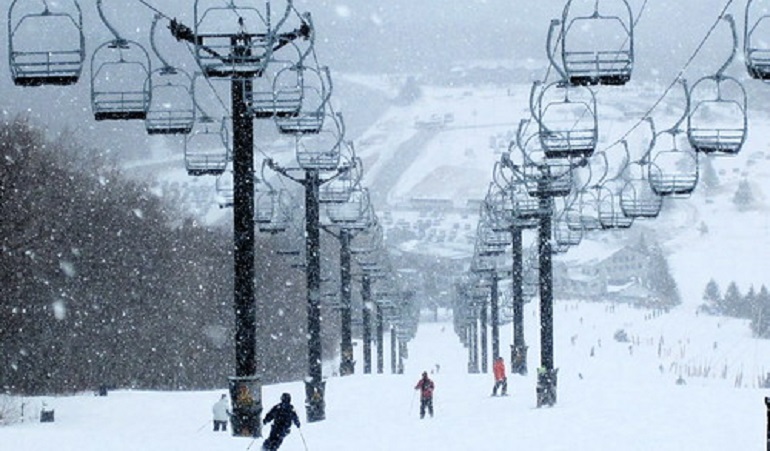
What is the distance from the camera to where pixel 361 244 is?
109000mm

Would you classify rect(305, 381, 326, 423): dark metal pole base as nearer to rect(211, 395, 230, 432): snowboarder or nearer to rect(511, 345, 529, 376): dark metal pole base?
rect(211, 395, 230, 432): snowboarder

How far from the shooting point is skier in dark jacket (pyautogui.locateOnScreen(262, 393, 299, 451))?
15.6 m

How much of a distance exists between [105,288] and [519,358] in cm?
2092

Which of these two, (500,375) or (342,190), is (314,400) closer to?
(342,190)

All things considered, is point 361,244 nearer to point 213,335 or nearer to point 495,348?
point 213,335

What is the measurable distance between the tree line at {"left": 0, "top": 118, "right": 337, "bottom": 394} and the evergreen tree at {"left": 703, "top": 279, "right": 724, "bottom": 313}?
128 meters

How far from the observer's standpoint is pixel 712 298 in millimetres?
187500

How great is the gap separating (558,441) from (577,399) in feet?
32.1

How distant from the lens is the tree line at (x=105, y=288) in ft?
138

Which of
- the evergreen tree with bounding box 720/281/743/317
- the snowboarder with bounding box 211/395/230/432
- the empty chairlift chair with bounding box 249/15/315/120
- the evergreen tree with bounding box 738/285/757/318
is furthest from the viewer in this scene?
the evergreen tree with bounding box 720/281/743/317

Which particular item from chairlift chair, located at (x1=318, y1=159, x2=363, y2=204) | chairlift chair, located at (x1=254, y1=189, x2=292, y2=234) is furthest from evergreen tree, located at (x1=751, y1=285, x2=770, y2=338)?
chairlift chair, located at (x1=254, y1=189, x2=292, y2=234)

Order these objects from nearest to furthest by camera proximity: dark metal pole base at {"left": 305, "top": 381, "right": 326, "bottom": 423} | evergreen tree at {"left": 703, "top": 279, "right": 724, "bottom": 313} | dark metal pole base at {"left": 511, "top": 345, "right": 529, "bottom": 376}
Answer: dark metal pole base at {"left": 305, "top": 381, "right": 326, "bottom": 423} → dark metal pole base at {"left": 511, "top": 345, "right": 529, "bottom": 376} → evergreen tree at {"left": 703, "top": 279, "right": 724, "bottom": 313}

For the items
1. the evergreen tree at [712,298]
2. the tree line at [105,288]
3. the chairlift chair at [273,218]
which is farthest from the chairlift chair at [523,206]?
the evergreen tree at [712,298]

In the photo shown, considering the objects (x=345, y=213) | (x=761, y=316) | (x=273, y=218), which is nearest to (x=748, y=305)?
(x=761, y=316)
